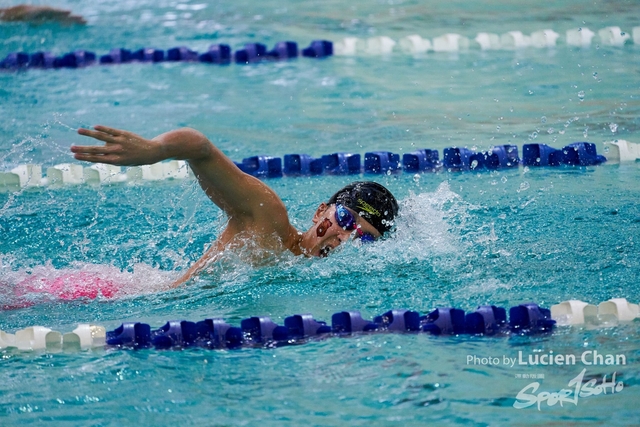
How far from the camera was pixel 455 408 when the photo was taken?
7.95 ft

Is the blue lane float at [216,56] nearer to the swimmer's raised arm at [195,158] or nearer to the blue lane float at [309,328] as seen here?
the swimmer's raised arm at [195,158]

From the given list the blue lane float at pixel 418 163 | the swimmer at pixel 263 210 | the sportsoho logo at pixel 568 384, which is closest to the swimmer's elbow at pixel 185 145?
the swimmer at pixel 263 210

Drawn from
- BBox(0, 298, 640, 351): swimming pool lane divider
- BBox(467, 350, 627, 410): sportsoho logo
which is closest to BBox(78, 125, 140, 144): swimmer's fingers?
BBox(0, 298, 640, 351): swimming pool lane divider

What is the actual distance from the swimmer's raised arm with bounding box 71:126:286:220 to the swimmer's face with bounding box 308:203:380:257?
210 mm

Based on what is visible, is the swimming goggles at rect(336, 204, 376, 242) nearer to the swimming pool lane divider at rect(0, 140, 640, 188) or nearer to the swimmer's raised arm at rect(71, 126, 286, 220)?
the swimmer's raised arm at rect(71, 126, 286, 220)

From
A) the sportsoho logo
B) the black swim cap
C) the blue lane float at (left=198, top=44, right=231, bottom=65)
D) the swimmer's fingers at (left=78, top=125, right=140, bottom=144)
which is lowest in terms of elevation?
the sportsoho logo

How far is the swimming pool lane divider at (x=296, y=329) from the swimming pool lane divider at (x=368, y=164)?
6.71 feet

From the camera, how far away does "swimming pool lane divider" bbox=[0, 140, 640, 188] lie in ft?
15.9

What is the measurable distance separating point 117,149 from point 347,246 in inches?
39.1

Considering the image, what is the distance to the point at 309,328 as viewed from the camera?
286 cm

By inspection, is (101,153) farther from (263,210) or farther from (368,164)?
(368,164)

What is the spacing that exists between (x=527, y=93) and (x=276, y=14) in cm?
304

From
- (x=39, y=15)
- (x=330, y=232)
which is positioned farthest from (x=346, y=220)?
(x=39, y=15)

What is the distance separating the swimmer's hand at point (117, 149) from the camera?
8.32 ft
